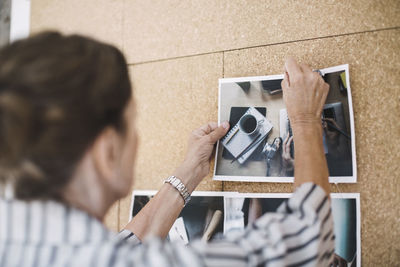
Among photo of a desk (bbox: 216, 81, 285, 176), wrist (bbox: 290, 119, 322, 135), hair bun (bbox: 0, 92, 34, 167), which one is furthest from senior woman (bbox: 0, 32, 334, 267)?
photo of a desk (bbox: 216, 81, 285, 176)

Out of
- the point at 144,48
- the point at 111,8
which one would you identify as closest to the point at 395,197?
the point at 144,48

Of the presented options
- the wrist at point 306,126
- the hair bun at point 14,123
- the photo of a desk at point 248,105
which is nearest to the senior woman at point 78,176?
the hair bun at point 14,123

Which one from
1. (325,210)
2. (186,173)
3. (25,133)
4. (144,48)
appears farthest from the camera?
(144,48)

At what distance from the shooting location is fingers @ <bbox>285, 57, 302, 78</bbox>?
2.47 feet

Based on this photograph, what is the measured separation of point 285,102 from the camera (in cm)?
76

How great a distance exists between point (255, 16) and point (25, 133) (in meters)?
0.69

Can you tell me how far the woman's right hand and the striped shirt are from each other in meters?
0.30

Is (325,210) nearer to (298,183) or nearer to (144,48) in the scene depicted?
(298,183)

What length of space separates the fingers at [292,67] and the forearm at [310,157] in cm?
14

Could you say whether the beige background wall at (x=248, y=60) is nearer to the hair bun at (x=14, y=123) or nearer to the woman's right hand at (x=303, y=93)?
the woman's right hand at (x=303, y=93)

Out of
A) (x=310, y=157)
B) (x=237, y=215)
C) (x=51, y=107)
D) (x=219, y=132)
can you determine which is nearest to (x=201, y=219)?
(x=237, y=215)

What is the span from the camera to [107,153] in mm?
455

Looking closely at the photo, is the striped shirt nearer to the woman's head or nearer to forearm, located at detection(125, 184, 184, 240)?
the woman's head

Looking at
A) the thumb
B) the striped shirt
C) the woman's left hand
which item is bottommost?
the striped shirt
